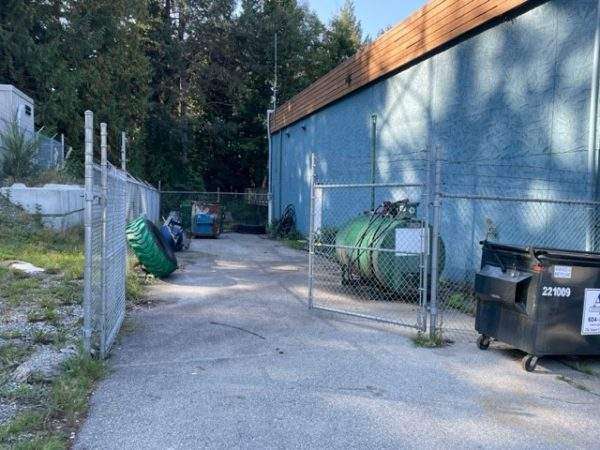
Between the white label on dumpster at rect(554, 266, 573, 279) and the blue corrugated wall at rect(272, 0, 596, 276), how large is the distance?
1908 mm

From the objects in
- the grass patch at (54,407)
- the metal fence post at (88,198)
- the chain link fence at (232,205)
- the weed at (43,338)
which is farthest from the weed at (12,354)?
the chain link fence at (232,205)

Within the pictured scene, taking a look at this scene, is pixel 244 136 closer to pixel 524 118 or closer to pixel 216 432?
pixel 524 118

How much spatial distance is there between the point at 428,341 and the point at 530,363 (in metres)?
1.28

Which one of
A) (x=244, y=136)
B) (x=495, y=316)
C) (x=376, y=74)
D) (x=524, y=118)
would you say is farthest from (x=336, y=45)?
(x=495, y=316)

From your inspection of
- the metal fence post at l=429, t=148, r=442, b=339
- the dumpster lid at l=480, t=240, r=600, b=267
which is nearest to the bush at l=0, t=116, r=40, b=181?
the metal fence post at l=429, t=148, r=442, b=339

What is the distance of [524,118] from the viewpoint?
915 cm

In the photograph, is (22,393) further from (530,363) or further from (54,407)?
(530,363)

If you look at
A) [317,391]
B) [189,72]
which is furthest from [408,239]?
[189,72]

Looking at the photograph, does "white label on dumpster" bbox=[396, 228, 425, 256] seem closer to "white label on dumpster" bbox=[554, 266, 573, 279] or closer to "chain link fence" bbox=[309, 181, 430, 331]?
"chain link fence" bbox=[309, 181, 430, 331]

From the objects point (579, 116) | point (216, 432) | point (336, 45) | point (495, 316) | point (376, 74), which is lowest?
point (216, 432)

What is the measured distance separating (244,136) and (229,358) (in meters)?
31.0

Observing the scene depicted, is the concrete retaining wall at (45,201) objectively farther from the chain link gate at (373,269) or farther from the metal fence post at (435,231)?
the metal fence post at (435,231)

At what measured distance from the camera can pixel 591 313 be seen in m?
5.93

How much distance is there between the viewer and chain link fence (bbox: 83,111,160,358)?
17.4 ft
